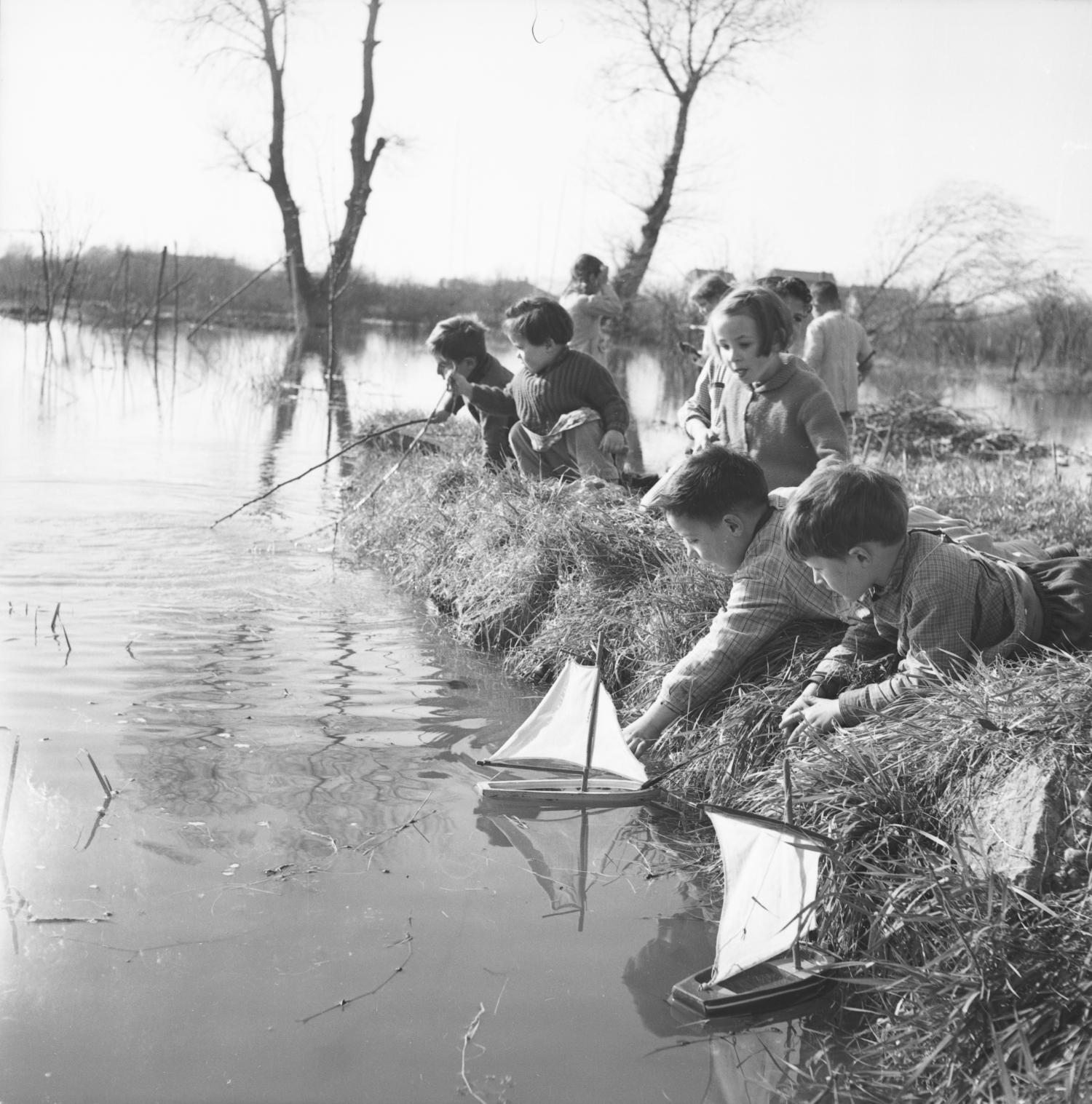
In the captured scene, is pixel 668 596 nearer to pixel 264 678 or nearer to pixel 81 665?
pixel 264 678

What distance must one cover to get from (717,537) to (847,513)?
2.50ft

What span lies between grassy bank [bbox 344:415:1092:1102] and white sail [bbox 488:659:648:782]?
24 cm

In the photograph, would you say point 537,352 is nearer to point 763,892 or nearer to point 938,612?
point 938,612

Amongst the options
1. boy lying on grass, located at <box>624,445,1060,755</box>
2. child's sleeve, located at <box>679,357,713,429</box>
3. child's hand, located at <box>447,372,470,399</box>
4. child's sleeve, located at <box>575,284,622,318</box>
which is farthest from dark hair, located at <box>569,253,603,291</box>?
boy lying on grass, located at <box>624,445,1060,755</box>

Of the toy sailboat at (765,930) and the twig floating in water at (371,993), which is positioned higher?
the toy sailboat at (765,930)

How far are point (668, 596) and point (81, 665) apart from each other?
250 cm

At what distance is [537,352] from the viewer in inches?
266

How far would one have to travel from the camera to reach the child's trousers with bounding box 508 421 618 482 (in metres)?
6.64

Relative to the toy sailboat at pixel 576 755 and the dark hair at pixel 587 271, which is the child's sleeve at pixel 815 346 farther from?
the toy sailboat at pixel 576 755

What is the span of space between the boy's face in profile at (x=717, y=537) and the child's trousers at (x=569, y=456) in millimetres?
2466

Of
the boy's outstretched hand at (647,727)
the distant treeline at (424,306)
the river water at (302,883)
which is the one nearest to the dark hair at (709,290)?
the river water at (302,883)

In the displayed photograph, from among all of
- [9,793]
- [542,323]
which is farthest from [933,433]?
[9,793]

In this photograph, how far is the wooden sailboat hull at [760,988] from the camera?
9.00 ft

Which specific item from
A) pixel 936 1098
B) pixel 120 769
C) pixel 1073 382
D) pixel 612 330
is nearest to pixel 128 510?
pixel 120 769
